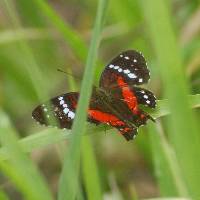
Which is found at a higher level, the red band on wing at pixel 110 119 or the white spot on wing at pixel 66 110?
the white spot on wing at pixel 66 110

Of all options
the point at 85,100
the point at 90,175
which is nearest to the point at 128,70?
the point at 90,175

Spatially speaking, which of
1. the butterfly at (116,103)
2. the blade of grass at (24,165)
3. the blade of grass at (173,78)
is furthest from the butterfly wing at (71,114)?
the blade of grass at (173,78)

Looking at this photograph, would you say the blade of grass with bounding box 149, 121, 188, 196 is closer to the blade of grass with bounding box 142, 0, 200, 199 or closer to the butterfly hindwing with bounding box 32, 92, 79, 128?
the butterfly hindwing with bounding box 32, 92, 79, 128

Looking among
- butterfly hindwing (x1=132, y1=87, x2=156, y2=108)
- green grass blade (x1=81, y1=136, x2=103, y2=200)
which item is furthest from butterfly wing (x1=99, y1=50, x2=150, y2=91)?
green grass blade (x1=81, y1=136, x2=103, y2=200)

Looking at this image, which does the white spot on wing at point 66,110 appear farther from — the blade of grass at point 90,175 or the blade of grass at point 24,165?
the blade of grass at point 24,165

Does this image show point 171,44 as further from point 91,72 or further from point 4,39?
point 4,39

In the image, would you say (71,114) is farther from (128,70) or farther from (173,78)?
(173,78)

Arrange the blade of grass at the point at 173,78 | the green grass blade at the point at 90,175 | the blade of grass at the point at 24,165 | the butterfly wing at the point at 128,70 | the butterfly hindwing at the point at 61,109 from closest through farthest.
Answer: the blade of grass at the point at 173,78 → the blade of grass at the point at 24,165 → the green grass blade at the point at 90,175 → the butterfly hindwing at the point at 61,109 → the butterfly wing at the point at 128,70

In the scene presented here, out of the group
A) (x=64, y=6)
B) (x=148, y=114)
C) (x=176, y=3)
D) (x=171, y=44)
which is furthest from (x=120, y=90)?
(x=64, y=6)
